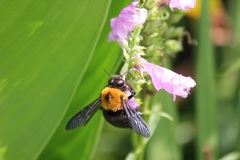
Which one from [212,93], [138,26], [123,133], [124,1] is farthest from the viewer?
[123,133]

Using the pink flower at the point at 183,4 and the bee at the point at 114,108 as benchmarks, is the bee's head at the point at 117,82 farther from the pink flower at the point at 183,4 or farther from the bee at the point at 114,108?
the pink flower at the point at 183,4

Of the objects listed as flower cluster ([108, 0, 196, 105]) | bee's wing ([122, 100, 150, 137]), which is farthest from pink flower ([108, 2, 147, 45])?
bee's wing ([122, 100, 150, 137])

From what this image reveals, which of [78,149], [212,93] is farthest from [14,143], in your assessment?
[212,93]

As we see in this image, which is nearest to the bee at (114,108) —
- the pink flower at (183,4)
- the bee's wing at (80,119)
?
the bee's wing at (80,119)

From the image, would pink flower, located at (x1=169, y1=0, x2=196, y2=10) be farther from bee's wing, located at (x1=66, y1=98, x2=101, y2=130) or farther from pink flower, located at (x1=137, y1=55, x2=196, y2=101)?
bee's wing, located at (x1=66, y1=98, x2=101, y2=130)

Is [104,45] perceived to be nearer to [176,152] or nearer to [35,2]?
[35,2]

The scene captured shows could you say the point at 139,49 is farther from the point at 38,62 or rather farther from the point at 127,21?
the point at 38,62
